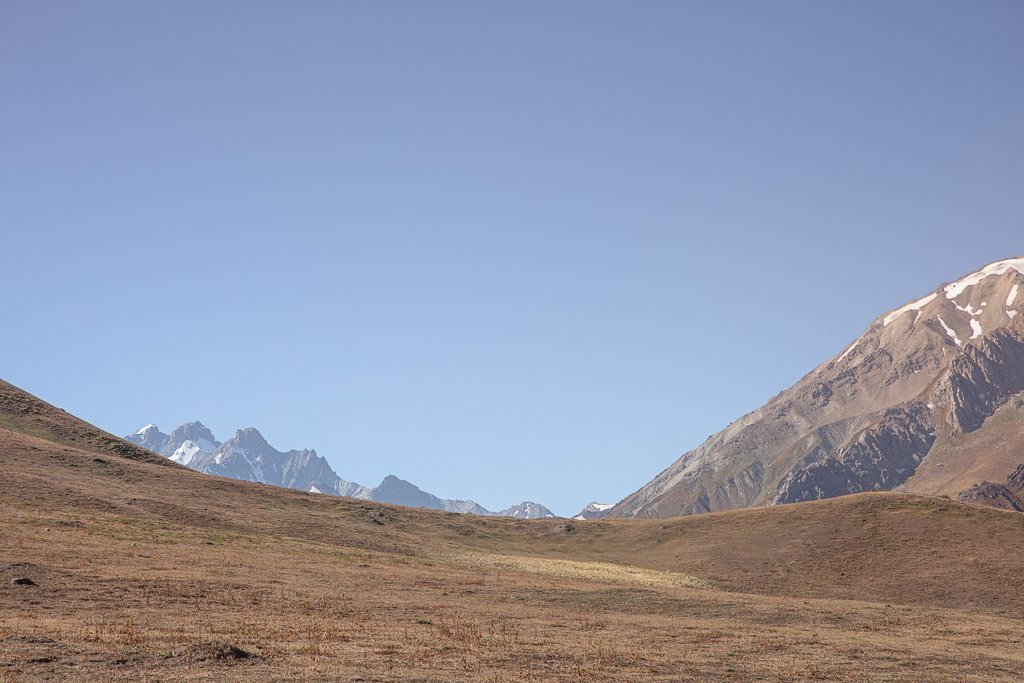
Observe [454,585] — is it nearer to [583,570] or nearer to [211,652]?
[583,570]

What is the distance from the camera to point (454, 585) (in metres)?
61.8

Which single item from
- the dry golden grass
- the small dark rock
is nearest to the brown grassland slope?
the small dark rock

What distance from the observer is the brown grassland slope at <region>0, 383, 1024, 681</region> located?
3419cm

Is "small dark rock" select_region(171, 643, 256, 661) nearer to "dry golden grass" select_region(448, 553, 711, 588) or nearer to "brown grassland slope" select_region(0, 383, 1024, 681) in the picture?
"brown grassland slope" select_region(0, 383, 1024, 681)

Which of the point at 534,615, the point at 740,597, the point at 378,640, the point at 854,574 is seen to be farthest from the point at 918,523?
the point at 378,640

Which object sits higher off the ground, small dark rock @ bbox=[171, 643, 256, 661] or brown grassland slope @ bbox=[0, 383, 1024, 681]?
brown grassland slope @ bbox=[0, 383, 1024, 681]

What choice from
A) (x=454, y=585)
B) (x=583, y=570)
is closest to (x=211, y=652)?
(x=454, y=585)

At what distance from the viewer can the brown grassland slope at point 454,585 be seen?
34188mm

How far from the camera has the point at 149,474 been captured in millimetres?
98188

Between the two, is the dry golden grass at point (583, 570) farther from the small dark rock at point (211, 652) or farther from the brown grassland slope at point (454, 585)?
the small dark rock at point (211, 652)

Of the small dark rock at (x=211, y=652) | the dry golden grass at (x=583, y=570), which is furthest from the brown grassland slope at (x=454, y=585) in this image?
the dry golden grass at (x=583, y=570)

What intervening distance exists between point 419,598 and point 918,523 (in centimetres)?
6032

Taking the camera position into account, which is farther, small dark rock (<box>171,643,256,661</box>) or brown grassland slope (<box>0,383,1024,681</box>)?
brown grassland slope (<box>0,383,1024,681</box>)

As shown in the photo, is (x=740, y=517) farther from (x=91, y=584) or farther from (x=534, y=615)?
(x=91, y=584)
